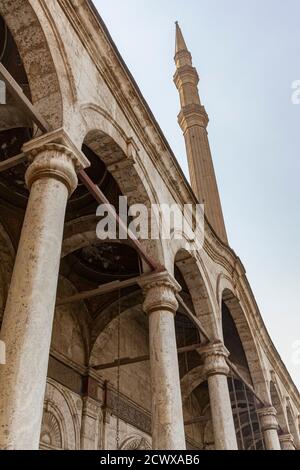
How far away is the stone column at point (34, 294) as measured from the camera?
2.82 m

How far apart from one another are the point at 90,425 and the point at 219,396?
2728mm

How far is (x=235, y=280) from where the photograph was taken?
1098 cm

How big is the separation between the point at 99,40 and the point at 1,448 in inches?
200

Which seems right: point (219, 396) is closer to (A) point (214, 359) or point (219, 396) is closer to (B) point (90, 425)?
(A) point (214, 359)

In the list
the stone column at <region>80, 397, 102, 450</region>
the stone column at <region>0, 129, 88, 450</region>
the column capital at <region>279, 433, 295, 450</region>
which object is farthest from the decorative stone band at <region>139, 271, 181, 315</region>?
the column capital at <region>279, 433, 295, 450</region>

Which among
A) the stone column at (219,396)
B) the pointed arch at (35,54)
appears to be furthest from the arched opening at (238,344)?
the pointed arch at (35,54)

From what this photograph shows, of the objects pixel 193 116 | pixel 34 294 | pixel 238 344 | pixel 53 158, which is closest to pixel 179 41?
pixel 193 116

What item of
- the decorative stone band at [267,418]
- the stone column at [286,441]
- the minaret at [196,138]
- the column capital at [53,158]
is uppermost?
the minaret at [196,138]

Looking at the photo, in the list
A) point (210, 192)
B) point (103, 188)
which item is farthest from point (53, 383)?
point (210, 192)

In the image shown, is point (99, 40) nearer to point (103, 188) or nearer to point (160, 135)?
point (160, 135)

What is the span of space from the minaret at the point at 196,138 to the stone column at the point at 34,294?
38.1 feet

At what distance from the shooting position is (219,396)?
7879mm

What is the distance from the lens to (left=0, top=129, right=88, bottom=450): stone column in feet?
9.25

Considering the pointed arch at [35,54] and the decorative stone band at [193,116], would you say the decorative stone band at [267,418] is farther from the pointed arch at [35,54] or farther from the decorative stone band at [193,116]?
the decorative stone band at [193,116]
